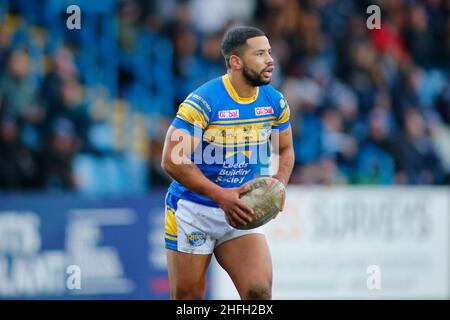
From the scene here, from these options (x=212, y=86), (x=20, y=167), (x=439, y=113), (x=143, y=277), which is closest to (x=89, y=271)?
(x=143, y=277)

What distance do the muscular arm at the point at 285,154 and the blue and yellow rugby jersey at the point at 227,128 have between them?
0.18 meters

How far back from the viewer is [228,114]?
7.98m

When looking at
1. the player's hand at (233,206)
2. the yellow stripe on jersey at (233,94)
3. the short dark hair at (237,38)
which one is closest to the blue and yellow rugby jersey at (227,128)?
the yellow stripe on jersey at (233,94)

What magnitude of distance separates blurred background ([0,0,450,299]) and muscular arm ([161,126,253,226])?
214 inches

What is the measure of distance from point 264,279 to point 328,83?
8717mm

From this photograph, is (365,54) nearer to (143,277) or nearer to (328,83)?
(328,83)

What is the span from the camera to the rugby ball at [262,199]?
7.79 m

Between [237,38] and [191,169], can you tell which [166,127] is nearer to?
[237,38]

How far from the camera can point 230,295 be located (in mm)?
13469

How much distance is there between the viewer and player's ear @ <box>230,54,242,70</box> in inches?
316

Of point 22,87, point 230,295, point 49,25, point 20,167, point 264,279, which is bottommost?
point 230,295

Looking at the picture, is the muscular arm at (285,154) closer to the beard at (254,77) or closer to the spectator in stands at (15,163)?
the beard at (254,77)

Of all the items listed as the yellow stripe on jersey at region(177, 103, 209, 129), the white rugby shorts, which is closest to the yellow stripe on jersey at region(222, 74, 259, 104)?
the yellow stripe on jersey at region(177, 103, 209, 129)

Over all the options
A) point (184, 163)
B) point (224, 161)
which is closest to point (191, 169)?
point (184, 163)
